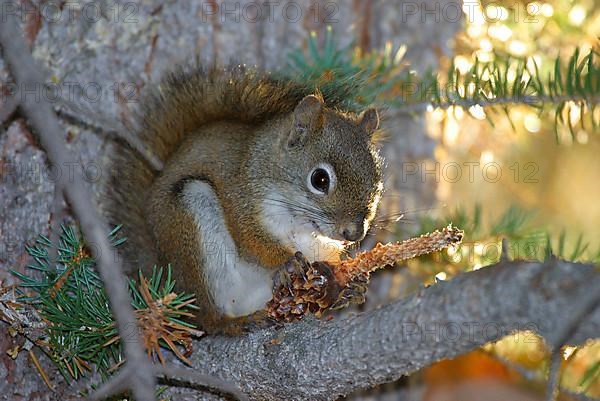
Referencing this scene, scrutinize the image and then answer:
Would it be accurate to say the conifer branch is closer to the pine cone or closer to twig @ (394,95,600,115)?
twig @ (394,95,600,115)

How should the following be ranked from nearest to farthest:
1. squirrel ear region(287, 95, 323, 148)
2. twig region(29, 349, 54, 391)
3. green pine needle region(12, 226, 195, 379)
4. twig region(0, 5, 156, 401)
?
twig region(0, 5, 156, 401)
green pine needle region(12, 226, 195, 379)
twig region(29, 349, 54, 391)
squirrel ear region(287, 95, 323, 148)

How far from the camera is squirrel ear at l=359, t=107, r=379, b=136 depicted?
5.04 ft

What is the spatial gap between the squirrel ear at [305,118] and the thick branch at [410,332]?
16.9 inches

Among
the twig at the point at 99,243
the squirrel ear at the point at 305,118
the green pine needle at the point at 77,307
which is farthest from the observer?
the squirrel ear at the point at 305,118

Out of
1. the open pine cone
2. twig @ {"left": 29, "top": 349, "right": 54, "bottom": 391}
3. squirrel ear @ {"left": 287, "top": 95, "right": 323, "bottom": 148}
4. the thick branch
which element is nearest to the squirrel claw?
the open pine cone

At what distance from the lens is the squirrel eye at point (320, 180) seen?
148 centimetres

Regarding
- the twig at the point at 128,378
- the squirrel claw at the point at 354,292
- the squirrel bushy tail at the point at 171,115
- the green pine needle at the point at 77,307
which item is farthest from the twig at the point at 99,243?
the squirrel bushy tail at the point at 171,115

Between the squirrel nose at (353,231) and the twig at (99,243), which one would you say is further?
the squirrel nose at (353,231)

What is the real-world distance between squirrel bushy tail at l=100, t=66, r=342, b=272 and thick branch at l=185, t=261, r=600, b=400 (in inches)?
14.5

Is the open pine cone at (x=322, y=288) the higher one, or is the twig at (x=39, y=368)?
the open pine cone at (x=322, y=288)

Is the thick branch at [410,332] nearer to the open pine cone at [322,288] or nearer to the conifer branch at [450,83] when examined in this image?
the open pine cone at [322,288]

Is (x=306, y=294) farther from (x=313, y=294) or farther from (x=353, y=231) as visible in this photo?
(x=353, y=231)

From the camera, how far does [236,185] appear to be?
4.99 ft

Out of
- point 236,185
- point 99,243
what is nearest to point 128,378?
point 99,243
